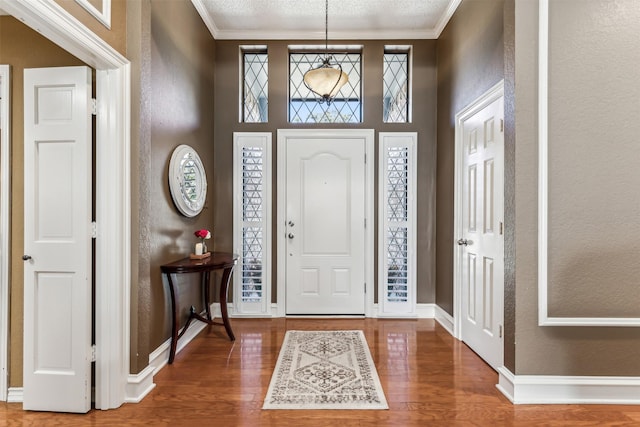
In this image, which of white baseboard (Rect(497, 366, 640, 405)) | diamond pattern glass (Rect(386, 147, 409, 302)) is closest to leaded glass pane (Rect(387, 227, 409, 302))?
diamond pattern glass (Rect(386, 147, 409, 302))

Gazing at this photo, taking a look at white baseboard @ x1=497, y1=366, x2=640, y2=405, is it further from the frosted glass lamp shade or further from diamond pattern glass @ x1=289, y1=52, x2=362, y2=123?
diamond pattern glass @ x1=289, y1=52, x2=362, y2=123

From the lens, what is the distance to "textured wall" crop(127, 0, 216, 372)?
2.20 metres

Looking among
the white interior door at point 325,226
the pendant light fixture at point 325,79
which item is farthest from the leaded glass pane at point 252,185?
the pendant light fixture at point 325,79

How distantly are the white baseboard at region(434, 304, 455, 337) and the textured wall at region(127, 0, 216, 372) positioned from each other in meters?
2.42

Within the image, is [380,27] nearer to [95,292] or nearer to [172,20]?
[172,20]

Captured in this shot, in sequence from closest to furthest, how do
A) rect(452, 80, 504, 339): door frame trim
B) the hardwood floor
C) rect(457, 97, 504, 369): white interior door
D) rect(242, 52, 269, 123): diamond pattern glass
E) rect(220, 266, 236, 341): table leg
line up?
the hardwood floor, rect(457, 97, 504, 369): white interior door, rect(220, 266, 236, 341): table leg, rect(452, 80, 504, 339): door frame trim, rect(242, 52, 269, 123): diamond pattern glass

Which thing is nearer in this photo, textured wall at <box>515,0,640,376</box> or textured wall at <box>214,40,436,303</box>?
textured wall at <box>515,0,640,376</box>

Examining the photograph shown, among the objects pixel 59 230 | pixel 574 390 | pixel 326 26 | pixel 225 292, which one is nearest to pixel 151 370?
pixel 225 292

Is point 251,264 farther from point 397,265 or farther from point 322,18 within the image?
point 322,18

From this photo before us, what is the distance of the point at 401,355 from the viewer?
9.50 ft

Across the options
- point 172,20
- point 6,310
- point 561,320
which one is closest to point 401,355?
point 561,320

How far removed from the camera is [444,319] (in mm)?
3645

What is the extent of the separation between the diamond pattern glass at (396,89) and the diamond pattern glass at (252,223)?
150 centimetres

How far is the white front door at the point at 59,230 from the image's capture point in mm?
2043
